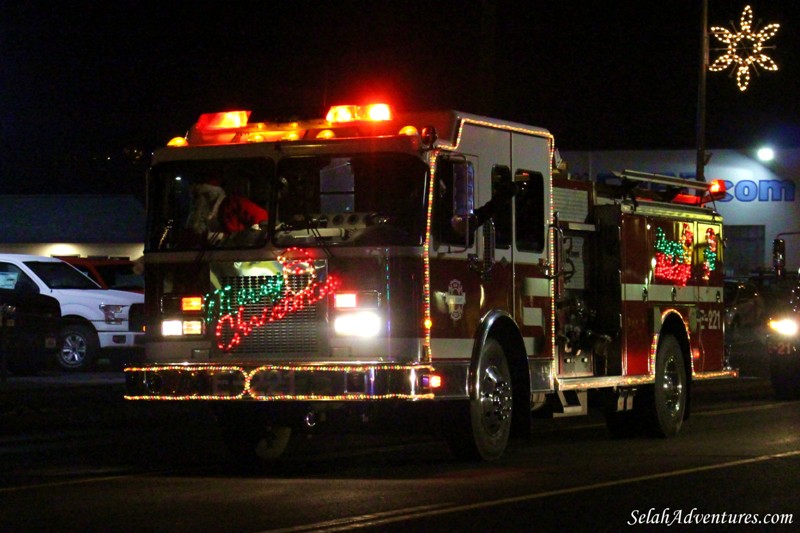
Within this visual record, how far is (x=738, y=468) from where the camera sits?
37.8 ft

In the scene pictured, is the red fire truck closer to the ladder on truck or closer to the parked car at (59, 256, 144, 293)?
the ladder on truck

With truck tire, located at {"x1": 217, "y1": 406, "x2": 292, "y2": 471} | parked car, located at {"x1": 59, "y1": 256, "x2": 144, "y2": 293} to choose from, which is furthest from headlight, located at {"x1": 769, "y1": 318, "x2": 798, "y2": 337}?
parked car, located at {"x1": 59, "y1": 256, "x2": 144, "y2": 293}

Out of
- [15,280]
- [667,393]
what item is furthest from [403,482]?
[15,280]

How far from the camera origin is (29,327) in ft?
74.7

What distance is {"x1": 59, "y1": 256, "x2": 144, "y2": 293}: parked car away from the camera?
26.5 m

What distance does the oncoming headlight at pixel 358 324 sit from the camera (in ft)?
36.4

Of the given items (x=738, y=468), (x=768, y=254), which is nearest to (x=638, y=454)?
(x=738, y=468)

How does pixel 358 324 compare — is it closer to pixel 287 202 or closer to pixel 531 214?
pixel 287 202

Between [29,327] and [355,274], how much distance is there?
12862 mm

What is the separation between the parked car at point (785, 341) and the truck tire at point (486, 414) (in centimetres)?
843

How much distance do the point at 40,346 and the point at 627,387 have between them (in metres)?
11.6

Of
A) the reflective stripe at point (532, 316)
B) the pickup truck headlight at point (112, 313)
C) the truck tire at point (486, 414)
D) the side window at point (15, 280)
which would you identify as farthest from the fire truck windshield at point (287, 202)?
the side window at point (15, 280)

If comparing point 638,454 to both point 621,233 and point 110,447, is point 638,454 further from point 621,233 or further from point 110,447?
point 110,447

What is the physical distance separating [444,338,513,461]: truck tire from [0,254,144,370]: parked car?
12213 mm
